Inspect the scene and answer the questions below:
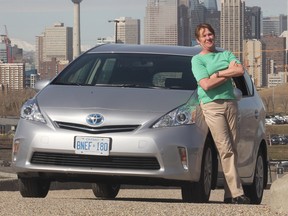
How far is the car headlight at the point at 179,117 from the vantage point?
35.4 feet

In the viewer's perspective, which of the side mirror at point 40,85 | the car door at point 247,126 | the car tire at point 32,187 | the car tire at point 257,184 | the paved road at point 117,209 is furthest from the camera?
the car tire at point 257,184

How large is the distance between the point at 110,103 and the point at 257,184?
2.39 meters

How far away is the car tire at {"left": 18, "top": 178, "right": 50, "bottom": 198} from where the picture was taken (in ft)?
37.8

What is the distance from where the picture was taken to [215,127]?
11.0 meters

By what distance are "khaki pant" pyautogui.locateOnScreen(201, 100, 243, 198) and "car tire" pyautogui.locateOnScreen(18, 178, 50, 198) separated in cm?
167

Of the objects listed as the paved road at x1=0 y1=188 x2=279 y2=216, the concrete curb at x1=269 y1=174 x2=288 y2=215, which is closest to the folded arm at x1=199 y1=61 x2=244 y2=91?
the paved road at x1=0 y1=188 x2=279 y2=216

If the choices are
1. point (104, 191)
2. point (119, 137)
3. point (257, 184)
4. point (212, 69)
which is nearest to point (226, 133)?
point (212, 69)

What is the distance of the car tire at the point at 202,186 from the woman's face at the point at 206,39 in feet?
2.88

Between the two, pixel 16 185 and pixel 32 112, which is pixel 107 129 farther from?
pixel 16 185

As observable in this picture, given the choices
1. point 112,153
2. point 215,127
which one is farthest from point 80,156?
point 215,127

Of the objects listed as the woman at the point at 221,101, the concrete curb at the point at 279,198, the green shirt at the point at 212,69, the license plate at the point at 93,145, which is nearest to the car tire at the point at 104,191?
the woman at the point at 221,101

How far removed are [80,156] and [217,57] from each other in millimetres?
1543

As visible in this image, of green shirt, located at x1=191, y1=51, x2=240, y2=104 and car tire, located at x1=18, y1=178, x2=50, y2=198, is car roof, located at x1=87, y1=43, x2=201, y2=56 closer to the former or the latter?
green shirt, located at x1=191, y1=51, x2=240, y2=104

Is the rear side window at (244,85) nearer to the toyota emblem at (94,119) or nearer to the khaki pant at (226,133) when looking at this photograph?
the khaki pant at (226,133)
